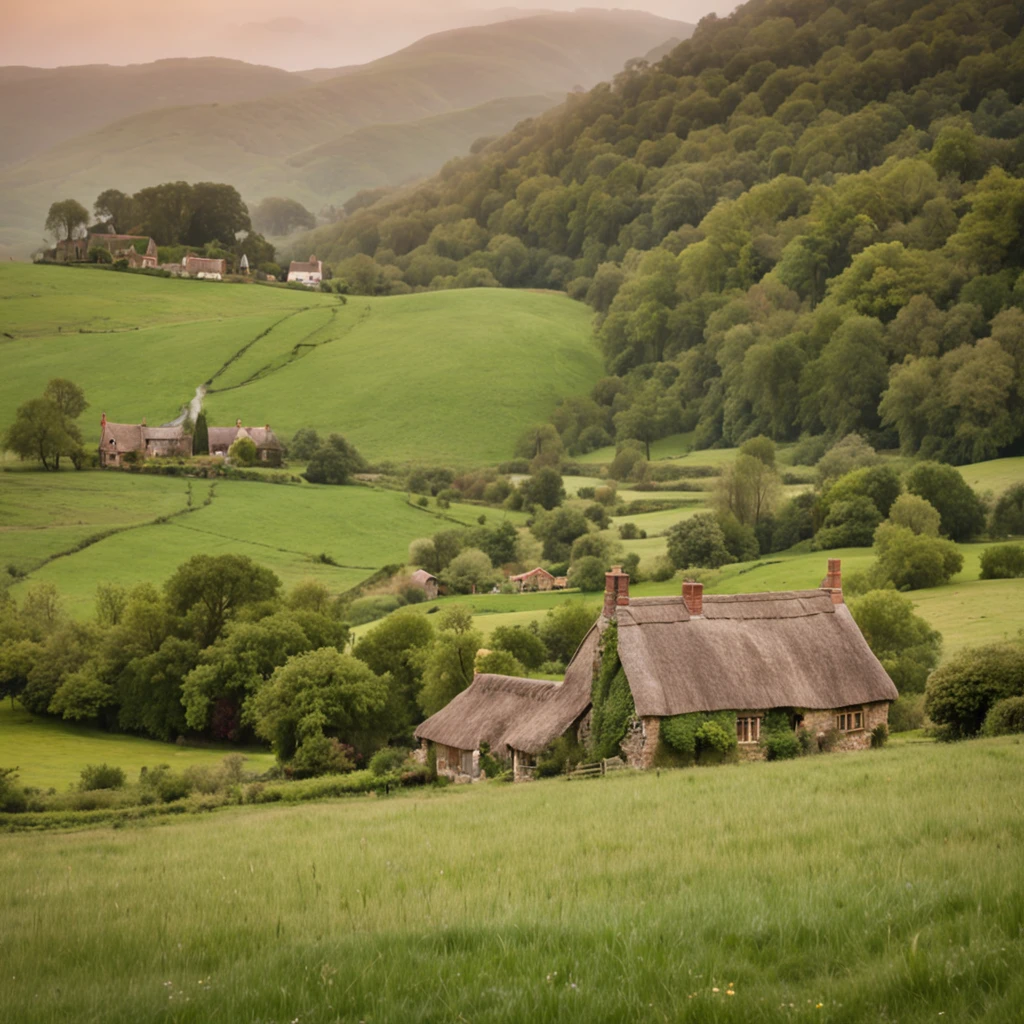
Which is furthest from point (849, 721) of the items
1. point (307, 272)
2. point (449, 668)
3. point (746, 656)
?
point (307, 272)

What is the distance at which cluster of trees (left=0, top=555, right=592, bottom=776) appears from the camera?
154 ft

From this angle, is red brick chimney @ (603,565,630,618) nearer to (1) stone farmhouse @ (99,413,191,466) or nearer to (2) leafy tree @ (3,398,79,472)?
(1) stone farmhouse @ (99,413,191,466)

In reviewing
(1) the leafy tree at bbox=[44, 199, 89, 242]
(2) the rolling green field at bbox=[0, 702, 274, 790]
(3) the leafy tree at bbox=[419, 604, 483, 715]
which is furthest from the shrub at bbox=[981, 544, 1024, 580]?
(1) the leafy tree at bbox=[44, 199, 89, 242]

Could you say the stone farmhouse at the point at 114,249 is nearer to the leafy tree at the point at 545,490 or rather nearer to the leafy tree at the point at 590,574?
the leafy tree at the point at 545,490

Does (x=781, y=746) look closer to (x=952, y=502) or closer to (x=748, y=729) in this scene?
(x=748, y=729)

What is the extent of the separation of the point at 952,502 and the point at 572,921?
70633mm

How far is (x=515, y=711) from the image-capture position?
127 ft

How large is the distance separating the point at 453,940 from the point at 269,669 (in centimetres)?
4986

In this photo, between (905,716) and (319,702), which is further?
(319,702)

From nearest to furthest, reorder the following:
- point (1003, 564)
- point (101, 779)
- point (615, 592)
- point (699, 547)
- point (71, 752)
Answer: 1. point (615, 592)
2. point (101, 779)
3. point (71, 752)
4. point (1003, 564)
5. point (699, 547)

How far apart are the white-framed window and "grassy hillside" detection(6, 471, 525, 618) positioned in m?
47.7

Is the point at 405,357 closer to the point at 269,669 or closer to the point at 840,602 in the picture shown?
the point at 269,669

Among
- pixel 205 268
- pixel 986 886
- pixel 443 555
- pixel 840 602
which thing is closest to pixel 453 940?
pixel 986 886

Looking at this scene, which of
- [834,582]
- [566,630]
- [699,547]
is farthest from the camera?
[699,547]
